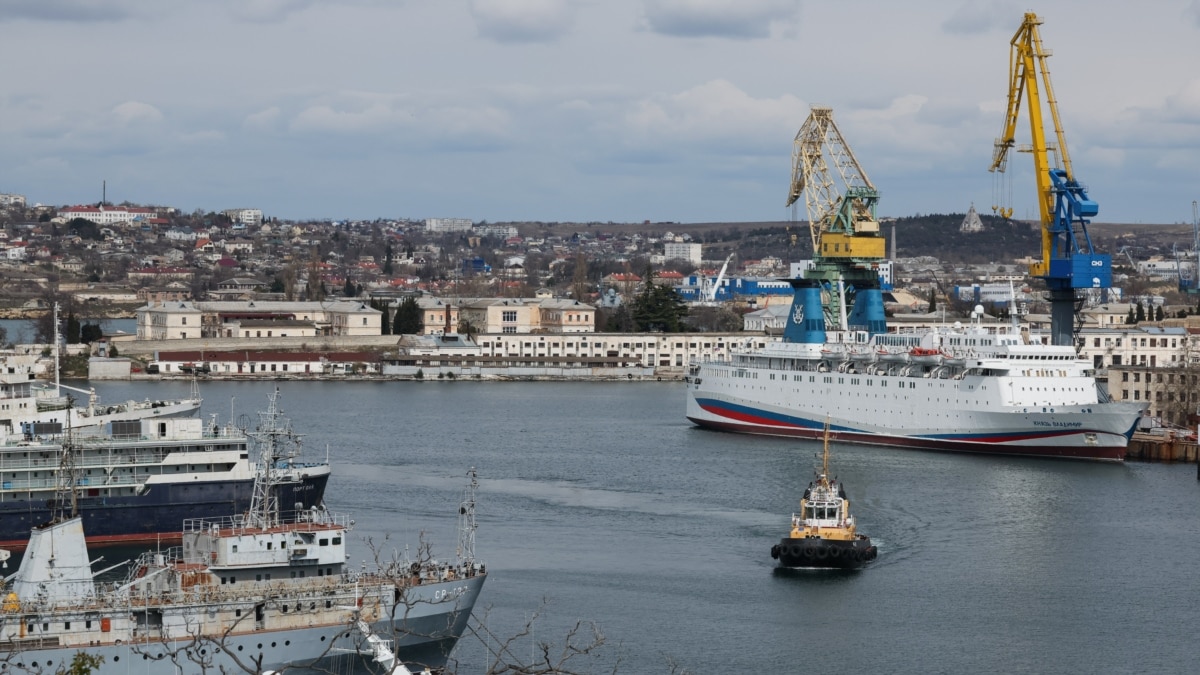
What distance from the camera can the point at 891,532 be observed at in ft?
91.5

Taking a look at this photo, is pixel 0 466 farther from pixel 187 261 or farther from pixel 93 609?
pixel 187 261

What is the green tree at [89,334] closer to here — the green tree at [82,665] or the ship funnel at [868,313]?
the ship funnel at [868,313]

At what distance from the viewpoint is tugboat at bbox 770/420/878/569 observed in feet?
81.7

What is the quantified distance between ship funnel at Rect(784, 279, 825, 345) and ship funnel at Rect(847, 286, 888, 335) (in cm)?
139

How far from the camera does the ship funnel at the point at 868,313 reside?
49.9m

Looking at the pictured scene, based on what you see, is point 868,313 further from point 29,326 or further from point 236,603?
point 29,326

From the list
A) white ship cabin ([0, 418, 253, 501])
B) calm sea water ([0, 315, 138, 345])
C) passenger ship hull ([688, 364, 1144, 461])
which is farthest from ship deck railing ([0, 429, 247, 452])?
calm sea water ([0, 315, 138, 345])

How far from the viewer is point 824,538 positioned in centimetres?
2512

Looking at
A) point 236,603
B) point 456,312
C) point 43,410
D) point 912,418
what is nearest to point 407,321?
point 456,312

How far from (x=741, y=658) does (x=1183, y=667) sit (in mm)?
4706

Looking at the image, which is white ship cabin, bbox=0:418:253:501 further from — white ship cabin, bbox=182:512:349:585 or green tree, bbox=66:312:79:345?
green tree, bbox=66:312:79:345

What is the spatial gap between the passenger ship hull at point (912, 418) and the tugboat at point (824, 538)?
1374 centimetres

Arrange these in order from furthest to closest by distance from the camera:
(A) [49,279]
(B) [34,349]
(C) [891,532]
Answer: (A) [49,279] → (B) [34,349] → (C) [891,532]

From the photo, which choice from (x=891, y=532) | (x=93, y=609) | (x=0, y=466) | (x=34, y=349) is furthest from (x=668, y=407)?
(x=93, y=609)
